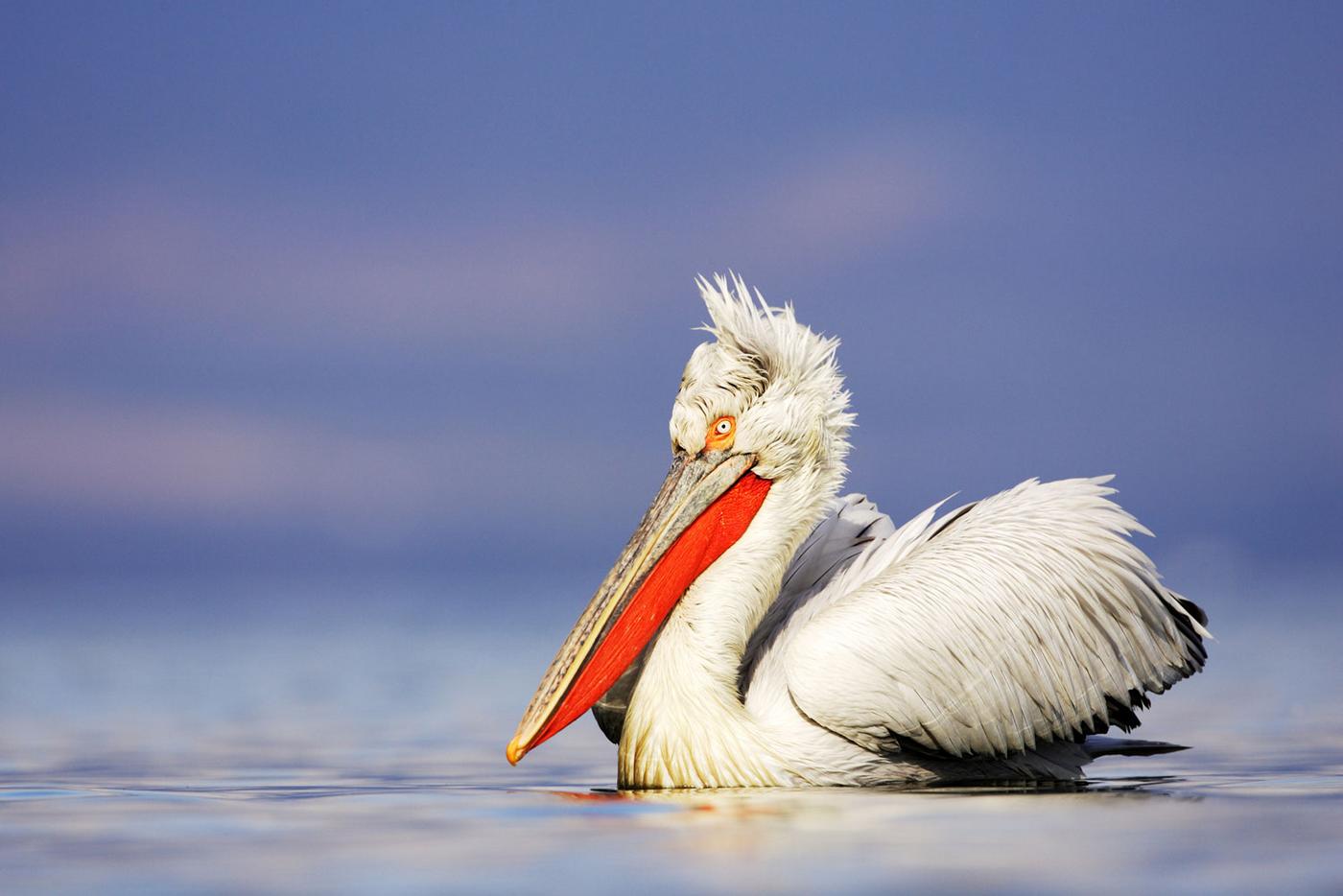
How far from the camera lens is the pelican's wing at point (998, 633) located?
5680 mm

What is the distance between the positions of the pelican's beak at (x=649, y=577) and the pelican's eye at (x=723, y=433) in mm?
33

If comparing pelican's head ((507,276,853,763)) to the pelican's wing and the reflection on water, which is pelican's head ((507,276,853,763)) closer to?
the pelican's wing

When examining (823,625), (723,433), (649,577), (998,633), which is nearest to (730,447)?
(723,433)

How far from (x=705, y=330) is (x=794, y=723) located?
5.38 feet

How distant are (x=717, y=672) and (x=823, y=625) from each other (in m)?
0.46

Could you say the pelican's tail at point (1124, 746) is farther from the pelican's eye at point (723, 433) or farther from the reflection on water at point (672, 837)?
the pelican's eye at point (723, 433)

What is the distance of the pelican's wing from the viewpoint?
5.68m

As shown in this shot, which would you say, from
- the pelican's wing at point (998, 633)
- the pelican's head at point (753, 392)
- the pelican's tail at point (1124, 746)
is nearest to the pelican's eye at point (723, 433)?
the pelican's head at point (753, 392)

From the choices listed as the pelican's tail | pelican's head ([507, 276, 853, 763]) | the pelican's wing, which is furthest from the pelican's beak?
the pelican's tail

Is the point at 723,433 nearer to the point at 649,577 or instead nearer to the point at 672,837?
the point at 649,577

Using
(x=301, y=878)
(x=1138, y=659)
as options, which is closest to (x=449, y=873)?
(x=301, y=878)

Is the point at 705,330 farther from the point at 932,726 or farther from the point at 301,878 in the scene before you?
the point at 301,878

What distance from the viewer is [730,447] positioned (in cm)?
632

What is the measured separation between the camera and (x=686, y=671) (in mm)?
5883
